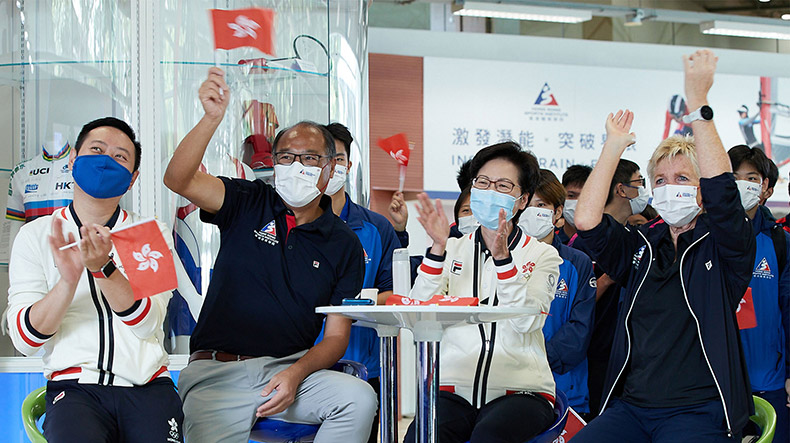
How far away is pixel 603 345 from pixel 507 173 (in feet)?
4.23

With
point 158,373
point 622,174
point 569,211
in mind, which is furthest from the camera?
point 569,211

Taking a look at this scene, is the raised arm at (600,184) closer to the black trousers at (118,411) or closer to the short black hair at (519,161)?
the short black hair at (519,161)

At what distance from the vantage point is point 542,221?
3.74 m

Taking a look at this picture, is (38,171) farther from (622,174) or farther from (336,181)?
(622,174)

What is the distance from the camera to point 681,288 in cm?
278

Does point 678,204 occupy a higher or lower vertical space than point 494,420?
higher

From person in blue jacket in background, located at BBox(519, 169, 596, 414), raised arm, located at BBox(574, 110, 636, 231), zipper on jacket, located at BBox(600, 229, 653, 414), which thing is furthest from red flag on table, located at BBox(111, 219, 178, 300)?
person in blue jacket in background, located at BBox(519, 169, 596, 414)

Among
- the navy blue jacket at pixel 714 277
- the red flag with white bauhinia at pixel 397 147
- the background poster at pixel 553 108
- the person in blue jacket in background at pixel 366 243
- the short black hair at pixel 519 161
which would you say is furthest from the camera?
the background poster at pixel 553 108

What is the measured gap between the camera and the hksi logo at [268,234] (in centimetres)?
291

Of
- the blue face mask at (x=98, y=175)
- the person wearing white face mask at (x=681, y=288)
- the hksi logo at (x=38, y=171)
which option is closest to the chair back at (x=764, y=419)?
the person wearing white face mask at (x=681, y=288)

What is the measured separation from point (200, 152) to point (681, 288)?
5.29 feet

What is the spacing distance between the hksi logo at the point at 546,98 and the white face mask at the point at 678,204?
4.86 m

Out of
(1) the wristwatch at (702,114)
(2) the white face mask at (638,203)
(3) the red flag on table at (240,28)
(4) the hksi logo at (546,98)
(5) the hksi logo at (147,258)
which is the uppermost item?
(4) the hksi logo at (546,98)

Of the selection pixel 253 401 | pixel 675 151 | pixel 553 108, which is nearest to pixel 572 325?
pixel 675 151
